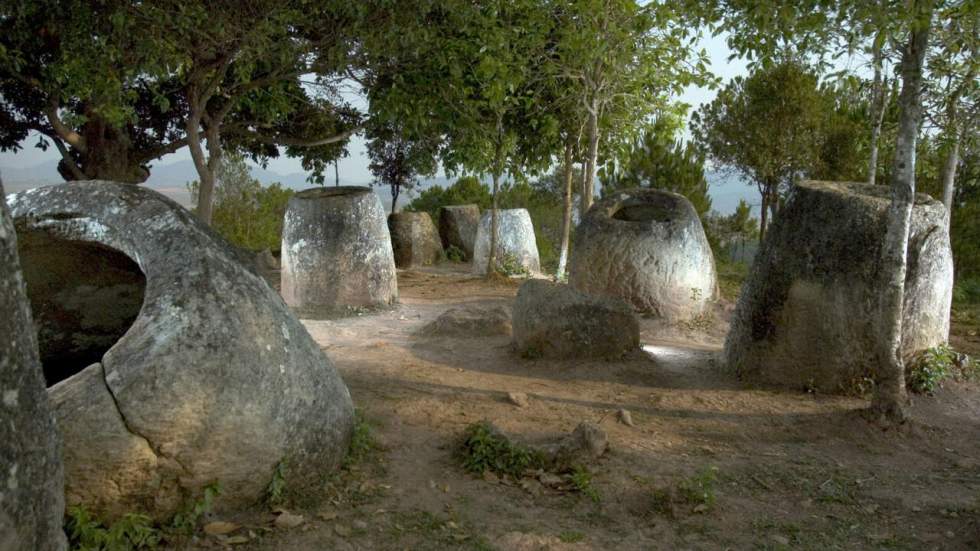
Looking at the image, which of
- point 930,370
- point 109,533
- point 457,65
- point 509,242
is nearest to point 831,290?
point 930,370

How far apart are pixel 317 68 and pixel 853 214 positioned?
8051 millimetres

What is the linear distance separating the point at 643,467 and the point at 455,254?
13792 millimetres

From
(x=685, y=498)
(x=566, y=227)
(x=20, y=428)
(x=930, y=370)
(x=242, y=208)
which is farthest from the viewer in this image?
(x=242, y=208)

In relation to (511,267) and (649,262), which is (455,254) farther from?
(649,262)

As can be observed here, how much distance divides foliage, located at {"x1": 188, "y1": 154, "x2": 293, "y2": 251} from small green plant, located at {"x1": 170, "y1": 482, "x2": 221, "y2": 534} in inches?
571

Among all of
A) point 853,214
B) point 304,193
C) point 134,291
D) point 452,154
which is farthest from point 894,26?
point 452,154

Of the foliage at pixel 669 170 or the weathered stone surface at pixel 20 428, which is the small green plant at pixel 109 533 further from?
the foliage at pixel 669 170

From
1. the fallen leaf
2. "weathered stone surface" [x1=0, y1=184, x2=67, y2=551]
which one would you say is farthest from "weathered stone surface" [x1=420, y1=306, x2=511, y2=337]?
"weathered stone surface" [x1=0, y1=184, x2=67, y2=551]

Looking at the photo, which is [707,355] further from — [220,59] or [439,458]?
[220,59]

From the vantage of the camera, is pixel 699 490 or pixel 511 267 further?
pixel 511 267

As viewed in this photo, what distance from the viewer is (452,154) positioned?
13555mm

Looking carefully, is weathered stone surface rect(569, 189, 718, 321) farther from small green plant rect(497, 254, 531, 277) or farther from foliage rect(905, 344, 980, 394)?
small green plant rect(497, 254, 531, 277)

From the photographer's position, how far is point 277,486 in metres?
3.45

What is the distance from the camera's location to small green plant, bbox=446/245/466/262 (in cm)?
1805
